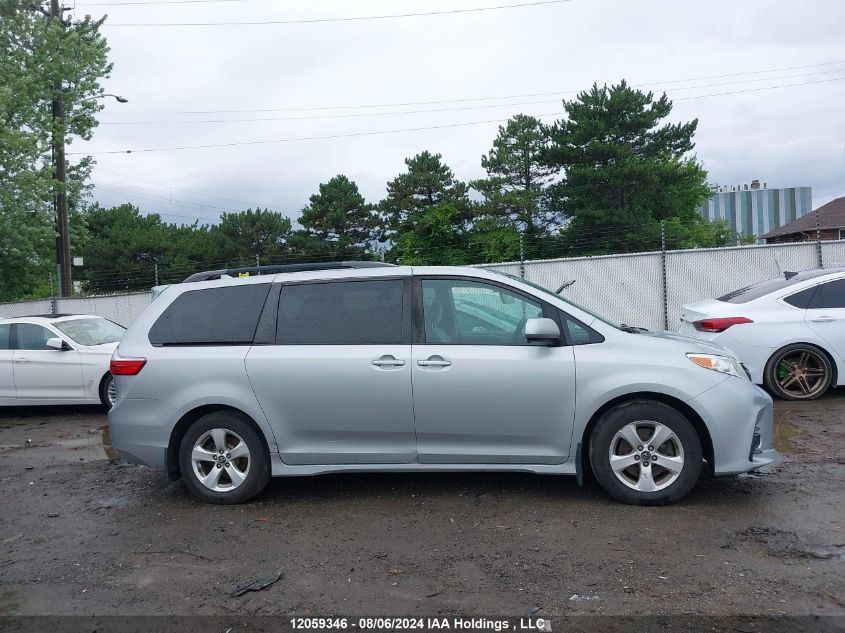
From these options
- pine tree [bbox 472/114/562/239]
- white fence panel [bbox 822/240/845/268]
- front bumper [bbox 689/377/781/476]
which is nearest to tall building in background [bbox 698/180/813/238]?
pine tree [bbox 472/114/562/239]

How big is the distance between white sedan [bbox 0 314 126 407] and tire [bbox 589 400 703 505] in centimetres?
700

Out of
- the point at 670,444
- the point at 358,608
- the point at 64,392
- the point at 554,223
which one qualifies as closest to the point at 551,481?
the point at 670,444

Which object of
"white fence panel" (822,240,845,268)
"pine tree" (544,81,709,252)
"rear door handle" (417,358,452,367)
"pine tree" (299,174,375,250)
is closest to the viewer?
"rear door handle" (417,358,452,367)

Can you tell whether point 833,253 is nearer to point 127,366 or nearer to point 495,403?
point 495,403

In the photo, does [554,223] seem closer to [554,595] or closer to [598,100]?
[598,100]

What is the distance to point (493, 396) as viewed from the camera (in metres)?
4.80

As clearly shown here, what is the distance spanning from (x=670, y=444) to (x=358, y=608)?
2413 mm

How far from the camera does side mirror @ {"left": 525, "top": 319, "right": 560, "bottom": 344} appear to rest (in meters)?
4.72

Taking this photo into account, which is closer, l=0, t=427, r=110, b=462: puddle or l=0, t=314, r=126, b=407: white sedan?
l=0, t=427, r=110, b=462: puddle

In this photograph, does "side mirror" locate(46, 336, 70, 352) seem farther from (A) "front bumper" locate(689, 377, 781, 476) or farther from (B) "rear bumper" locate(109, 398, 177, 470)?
(A) "front bumper" locate(689, 377, 781, 476)

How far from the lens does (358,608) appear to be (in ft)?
11.4

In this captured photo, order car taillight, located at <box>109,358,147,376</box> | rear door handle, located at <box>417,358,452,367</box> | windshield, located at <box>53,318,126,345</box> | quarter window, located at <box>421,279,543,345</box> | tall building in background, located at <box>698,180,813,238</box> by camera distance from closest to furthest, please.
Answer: rear door handle, located at <box>417,358,452,367</box> < quarter window, located at <box>421,279,543,345</box> < car taillight, located at <box>109,358,147,376</box> < windshield, located at <box>53,318,126,345</box> < tall building in background, located at <box>698,180,813,238</box>

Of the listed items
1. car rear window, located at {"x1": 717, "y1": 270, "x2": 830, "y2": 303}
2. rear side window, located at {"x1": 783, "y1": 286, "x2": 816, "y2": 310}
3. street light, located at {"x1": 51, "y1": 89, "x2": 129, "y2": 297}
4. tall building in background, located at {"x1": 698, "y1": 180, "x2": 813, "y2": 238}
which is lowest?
rear side window, located at {"x1": 783, "y1": 286, "x2": 816, "y2": 310}

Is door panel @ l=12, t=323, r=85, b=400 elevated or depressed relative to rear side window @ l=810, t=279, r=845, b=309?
depressed
